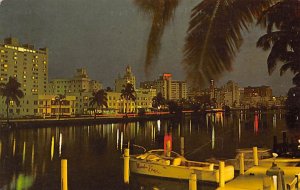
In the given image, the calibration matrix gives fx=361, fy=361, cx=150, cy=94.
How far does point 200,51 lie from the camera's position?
190cm

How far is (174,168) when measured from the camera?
21.0 ft

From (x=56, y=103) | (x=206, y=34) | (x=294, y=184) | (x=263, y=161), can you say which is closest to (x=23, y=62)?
(x=56, y=103)

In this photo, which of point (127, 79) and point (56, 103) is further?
point (56, 103)

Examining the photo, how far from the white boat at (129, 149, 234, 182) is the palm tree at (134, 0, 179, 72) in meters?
3.98

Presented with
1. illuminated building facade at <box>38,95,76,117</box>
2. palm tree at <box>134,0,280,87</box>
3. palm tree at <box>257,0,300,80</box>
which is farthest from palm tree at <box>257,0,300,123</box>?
illuminated building facade at <box>38,95,76,117</box>

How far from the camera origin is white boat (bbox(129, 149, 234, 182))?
19.4 ft

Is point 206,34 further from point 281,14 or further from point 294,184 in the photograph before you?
point 294,184

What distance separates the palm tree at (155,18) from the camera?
82.0 inches

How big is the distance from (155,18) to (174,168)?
15.3 feet

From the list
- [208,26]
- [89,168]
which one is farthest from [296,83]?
[89,168]

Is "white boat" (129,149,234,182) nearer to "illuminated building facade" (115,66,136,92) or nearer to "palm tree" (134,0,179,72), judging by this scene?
"illuminated building facade" (115,66,136,92)

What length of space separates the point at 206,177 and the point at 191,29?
4.38 metres

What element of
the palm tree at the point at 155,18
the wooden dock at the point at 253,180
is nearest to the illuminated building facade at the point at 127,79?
the wooden dock at the point at 253,180

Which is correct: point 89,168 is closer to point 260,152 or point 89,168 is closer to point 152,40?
point 260,152
